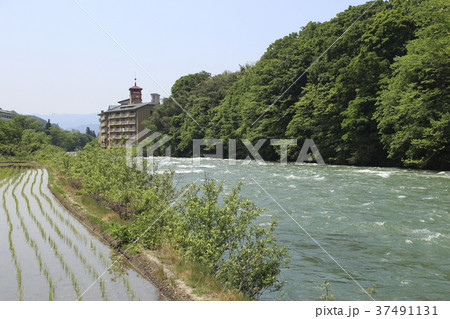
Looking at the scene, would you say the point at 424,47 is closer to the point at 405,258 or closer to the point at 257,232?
the point at 405,258

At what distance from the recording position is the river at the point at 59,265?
6.70m

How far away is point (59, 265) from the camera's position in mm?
8328

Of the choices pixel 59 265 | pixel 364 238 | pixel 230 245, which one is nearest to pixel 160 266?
pixel 230 245

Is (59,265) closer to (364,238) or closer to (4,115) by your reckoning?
(364,238)

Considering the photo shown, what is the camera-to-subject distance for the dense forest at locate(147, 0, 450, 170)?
2831 cm

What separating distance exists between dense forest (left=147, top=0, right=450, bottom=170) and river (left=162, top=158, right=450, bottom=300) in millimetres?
10085

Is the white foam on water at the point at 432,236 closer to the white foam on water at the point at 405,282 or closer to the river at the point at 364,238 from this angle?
the river at the point at 364,238

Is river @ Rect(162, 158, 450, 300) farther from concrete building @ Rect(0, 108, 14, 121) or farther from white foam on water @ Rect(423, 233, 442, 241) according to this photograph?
concrete building @ Rect(0, 108, 14, 121)

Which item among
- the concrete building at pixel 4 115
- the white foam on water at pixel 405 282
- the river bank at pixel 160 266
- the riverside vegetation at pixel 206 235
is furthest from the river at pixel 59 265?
the concrete building at pixel 4 115

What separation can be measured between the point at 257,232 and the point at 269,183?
1665 cm

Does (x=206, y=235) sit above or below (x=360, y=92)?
below

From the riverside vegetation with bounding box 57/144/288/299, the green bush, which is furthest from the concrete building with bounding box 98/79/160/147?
the green bush

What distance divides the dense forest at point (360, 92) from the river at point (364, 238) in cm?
1008

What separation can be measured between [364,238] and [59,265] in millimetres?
8283
